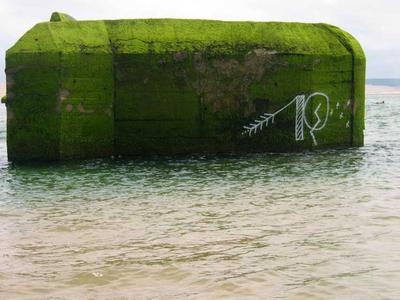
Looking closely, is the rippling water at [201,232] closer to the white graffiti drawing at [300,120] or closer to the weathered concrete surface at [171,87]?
the weathered concrete surface at [171,87]

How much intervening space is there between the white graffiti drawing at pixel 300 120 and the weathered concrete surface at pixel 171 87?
0.09 ft

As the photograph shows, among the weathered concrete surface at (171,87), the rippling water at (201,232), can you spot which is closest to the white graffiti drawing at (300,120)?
the weathered concrete surface at (171,87)

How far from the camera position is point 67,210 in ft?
28.7

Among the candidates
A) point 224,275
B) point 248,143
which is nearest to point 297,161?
point 248,143

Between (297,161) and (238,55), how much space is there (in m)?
3.01

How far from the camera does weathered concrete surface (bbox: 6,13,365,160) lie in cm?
1355

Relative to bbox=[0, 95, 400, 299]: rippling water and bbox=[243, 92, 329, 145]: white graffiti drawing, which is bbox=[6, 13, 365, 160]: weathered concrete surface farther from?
bbox=[0, 95, 400, 299]: rippling water

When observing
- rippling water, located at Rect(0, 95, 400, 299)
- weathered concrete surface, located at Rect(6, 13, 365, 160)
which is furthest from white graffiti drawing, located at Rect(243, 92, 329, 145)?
rippling water, located at Rect(0, 95, 400, 299)

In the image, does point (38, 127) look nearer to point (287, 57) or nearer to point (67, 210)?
point (67, 210)

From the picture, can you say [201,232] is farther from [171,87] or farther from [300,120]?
[300,120]

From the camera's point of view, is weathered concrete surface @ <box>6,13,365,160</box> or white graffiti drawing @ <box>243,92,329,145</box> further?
white graffiti drawing @ <box>243,92,329,145</box>

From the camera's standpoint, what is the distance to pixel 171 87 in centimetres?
1420

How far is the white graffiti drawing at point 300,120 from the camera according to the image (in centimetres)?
1467

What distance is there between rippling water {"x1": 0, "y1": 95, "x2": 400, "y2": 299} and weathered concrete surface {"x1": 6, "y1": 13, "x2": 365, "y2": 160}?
1.43m
